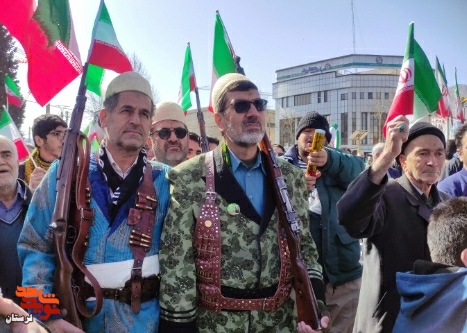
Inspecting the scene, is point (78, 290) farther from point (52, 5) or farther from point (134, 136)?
point (52, 5)

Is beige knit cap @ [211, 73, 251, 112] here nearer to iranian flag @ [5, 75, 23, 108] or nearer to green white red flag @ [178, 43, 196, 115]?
green white red flag @ [178, 43, 196, 115]

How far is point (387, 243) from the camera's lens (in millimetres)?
2658

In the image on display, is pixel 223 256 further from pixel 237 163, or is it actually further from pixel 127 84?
pixel 127 84

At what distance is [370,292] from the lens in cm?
271

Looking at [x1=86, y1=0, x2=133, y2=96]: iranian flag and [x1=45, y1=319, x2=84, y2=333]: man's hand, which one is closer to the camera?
[x1=45, y1=319, x2=84, y2=333]: man's hand

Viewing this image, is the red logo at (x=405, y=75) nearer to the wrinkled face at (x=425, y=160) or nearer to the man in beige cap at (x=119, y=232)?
the wrinkled face at (x=425, y=160)

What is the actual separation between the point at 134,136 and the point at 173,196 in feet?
1.44

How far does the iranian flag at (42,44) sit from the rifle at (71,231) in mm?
794

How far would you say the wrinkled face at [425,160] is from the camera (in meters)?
2.75

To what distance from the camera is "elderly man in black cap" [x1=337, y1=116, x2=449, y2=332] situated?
2.37 meters

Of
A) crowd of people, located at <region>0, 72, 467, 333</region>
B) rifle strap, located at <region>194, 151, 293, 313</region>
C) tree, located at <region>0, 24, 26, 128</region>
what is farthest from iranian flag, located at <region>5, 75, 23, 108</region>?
tree, located at <region>0, 24, 26, 128</region>

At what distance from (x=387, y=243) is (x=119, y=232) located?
156cm

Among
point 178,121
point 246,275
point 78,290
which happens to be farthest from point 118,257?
point 178,121

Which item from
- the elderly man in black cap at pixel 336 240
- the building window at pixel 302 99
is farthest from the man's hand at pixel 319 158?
the building window at pixel 302 99
